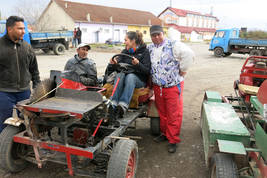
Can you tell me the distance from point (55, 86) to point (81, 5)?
37.7m

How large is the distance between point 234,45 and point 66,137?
61.9 feet

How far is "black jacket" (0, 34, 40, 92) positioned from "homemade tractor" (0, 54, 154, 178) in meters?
0.58

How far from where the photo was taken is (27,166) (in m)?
3.40

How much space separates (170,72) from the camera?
A: 3891 millimetres

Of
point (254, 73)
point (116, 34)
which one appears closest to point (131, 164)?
point (254, 73)

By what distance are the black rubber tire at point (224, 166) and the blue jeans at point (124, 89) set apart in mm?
1516

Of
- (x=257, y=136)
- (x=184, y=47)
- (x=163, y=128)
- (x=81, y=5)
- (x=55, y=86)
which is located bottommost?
(x=163, y=128)

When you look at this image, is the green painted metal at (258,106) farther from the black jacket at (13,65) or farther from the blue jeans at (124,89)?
the black jacket at (13,65)

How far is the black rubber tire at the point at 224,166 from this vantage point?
2.58 meters

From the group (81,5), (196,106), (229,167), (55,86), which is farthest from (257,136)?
(81,5)

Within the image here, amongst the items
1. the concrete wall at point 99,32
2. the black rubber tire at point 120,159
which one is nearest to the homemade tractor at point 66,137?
the black rubber tire at point 120,159

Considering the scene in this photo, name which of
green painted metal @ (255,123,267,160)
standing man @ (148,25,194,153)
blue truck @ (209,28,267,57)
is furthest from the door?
green painted metal @ (255,123,267,160)

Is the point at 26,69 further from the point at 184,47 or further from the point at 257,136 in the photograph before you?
the point at 257,136

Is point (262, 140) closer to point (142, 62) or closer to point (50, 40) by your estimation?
point (142, 62)
